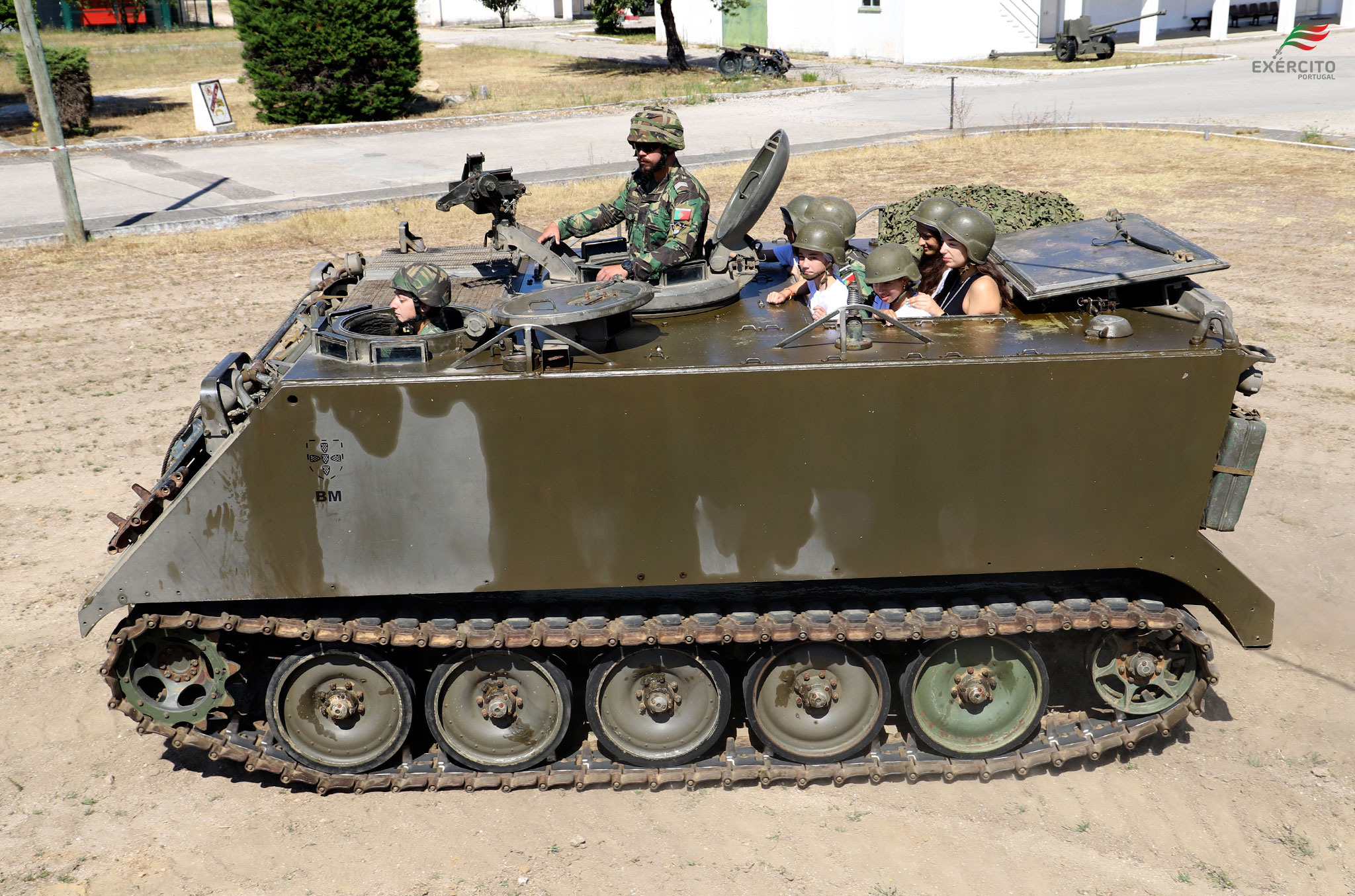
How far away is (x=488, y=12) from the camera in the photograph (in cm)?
6400

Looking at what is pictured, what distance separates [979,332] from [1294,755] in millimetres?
2791

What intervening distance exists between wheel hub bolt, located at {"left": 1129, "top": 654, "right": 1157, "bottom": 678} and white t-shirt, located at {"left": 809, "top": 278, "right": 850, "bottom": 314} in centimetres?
237

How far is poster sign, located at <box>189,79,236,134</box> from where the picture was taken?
2678 centimetres

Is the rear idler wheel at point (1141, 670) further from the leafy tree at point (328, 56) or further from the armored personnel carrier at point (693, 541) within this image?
the leafy tree at point (328, 56)

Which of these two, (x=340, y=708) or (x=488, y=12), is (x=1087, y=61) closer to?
(x=340, y=708)

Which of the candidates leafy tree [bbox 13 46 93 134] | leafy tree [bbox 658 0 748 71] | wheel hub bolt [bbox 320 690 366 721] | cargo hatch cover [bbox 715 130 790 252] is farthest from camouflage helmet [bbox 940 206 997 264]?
leafy tree [bbox 658 0 748 71]

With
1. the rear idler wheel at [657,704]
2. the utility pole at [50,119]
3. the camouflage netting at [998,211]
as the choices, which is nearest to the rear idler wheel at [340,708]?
the rear idler wheel at [657,704]

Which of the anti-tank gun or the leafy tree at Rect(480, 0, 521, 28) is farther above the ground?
the leafy tree at Rect(480, 0, 521, 28)

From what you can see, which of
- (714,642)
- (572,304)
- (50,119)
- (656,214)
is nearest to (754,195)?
(656,214)

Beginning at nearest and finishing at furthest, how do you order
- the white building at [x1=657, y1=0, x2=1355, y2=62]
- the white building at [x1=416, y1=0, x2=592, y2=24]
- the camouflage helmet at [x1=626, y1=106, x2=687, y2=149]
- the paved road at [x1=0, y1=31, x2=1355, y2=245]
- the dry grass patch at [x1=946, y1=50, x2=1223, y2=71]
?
the camouflage helmet at [x1=626, y1=106, x2=687, y2=149] → the paved road at [x1=0, y1=31, x2=1355, y2=245] → the dry grass patch at [x1=946, y1=50, x2=1223, y2=71] → the white building at [x1=657, y1=0, x2=1355, y2=62] → the white building at [x1=416, y1=0, x2=592, y2=24]

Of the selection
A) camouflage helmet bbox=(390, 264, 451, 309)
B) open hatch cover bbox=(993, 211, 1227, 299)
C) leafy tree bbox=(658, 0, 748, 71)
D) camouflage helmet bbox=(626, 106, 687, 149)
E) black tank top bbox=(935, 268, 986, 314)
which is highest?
leafy tree bbox=(658, 0, 748, 71)

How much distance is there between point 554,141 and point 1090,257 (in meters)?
19.6

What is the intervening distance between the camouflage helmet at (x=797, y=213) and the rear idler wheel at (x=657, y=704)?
297 cm

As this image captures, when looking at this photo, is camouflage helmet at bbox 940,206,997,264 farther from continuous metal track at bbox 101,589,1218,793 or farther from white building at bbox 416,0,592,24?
white building at bbox 416,0,592,24
